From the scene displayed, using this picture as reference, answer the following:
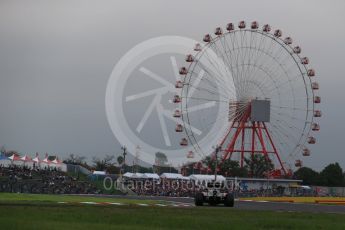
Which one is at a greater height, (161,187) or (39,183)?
(161,187)

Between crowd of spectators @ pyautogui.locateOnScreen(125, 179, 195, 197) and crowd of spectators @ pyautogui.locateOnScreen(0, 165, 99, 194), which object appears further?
crowd of spectators @ pyautogui.locateOnScreen(125, 179, 195, 197)

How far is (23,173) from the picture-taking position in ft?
259

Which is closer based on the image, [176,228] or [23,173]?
[176,228]

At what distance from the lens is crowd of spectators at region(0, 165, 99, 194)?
71500 millimetres

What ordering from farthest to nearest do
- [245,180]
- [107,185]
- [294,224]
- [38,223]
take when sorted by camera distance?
[245,180] → [107,185] → [294,224] → [38,223]

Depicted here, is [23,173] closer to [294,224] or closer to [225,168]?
[294,224]

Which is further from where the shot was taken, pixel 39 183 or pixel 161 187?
pixel 161 187

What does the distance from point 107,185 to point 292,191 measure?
30123 mm

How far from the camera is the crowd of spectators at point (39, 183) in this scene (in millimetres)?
71500

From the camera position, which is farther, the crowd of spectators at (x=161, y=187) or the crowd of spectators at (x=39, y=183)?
the crowd of spectators at (x=161, y=187)

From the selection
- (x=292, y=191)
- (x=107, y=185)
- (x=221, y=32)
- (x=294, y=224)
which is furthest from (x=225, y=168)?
(x=294, y=224)

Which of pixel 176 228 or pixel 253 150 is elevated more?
pixel 253 150

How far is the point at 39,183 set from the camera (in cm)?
7475

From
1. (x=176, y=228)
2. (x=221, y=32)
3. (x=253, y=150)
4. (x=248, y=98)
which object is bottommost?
(x=176, y=228)
